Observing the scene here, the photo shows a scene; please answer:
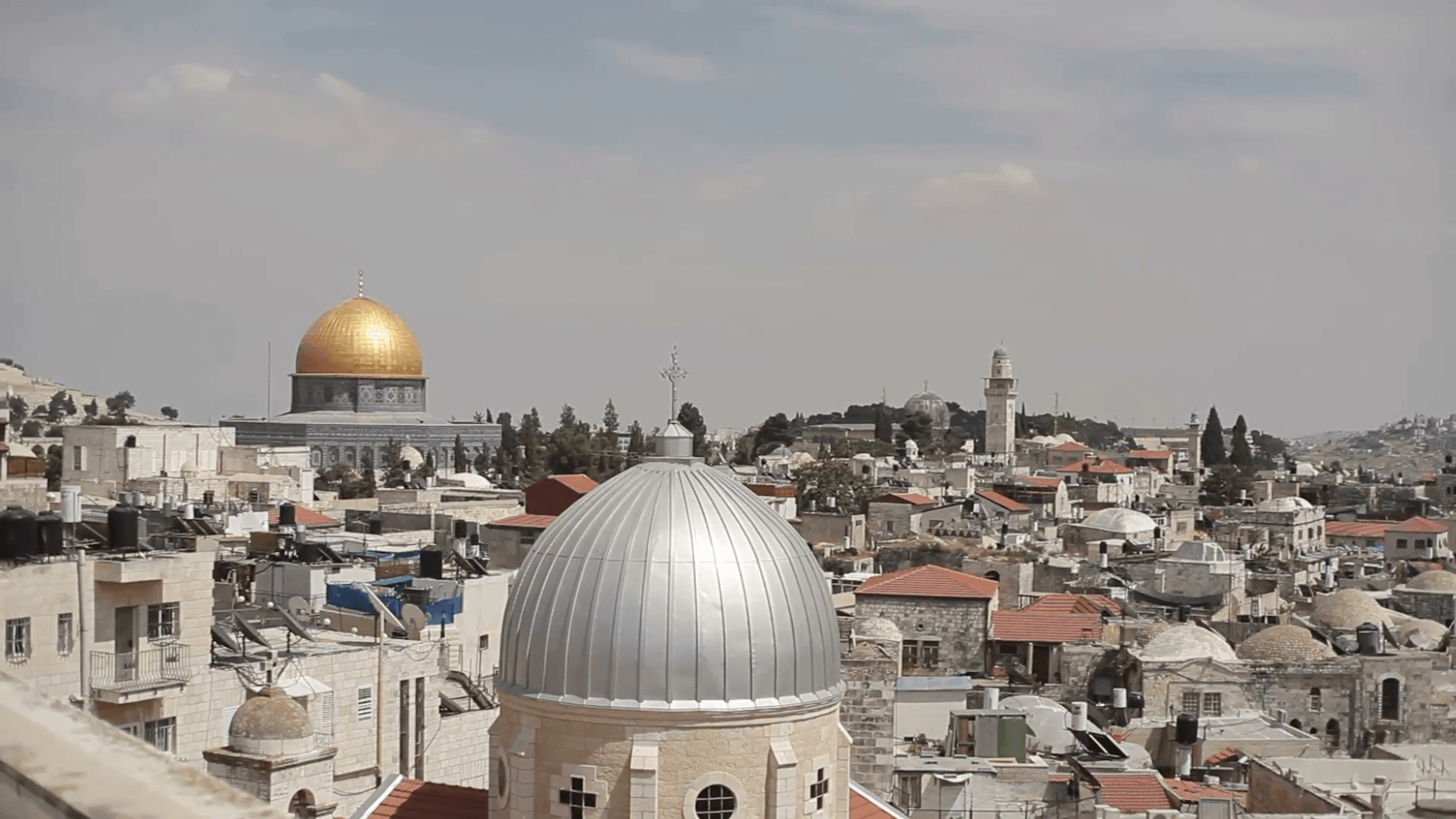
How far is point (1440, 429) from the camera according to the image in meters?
171

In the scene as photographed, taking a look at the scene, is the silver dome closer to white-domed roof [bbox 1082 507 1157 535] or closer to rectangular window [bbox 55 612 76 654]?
rectangular window [bbox 55 612 76 654]

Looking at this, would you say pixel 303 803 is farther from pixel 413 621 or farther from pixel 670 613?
pixel 413 621

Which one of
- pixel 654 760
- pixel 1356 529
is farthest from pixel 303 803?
pixel 1356 529

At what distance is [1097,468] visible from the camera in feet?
247

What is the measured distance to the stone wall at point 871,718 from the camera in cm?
1517

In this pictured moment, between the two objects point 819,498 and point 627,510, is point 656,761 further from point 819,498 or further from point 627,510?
point 819,498

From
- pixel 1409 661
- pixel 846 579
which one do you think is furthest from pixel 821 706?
pixel 846 579

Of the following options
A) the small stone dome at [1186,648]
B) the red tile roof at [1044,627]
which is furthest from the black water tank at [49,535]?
the red tile roof at [1044,627]

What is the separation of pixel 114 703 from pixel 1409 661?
57.5 feet

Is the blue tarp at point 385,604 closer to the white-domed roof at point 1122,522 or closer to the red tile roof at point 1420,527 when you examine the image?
the white-domed roof at point 1122,522

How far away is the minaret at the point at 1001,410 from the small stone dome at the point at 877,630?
224 feet

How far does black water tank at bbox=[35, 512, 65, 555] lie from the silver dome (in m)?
6.13

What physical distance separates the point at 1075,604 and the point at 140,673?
18.7 meters

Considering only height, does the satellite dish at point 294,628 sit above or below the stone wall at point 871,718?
above
